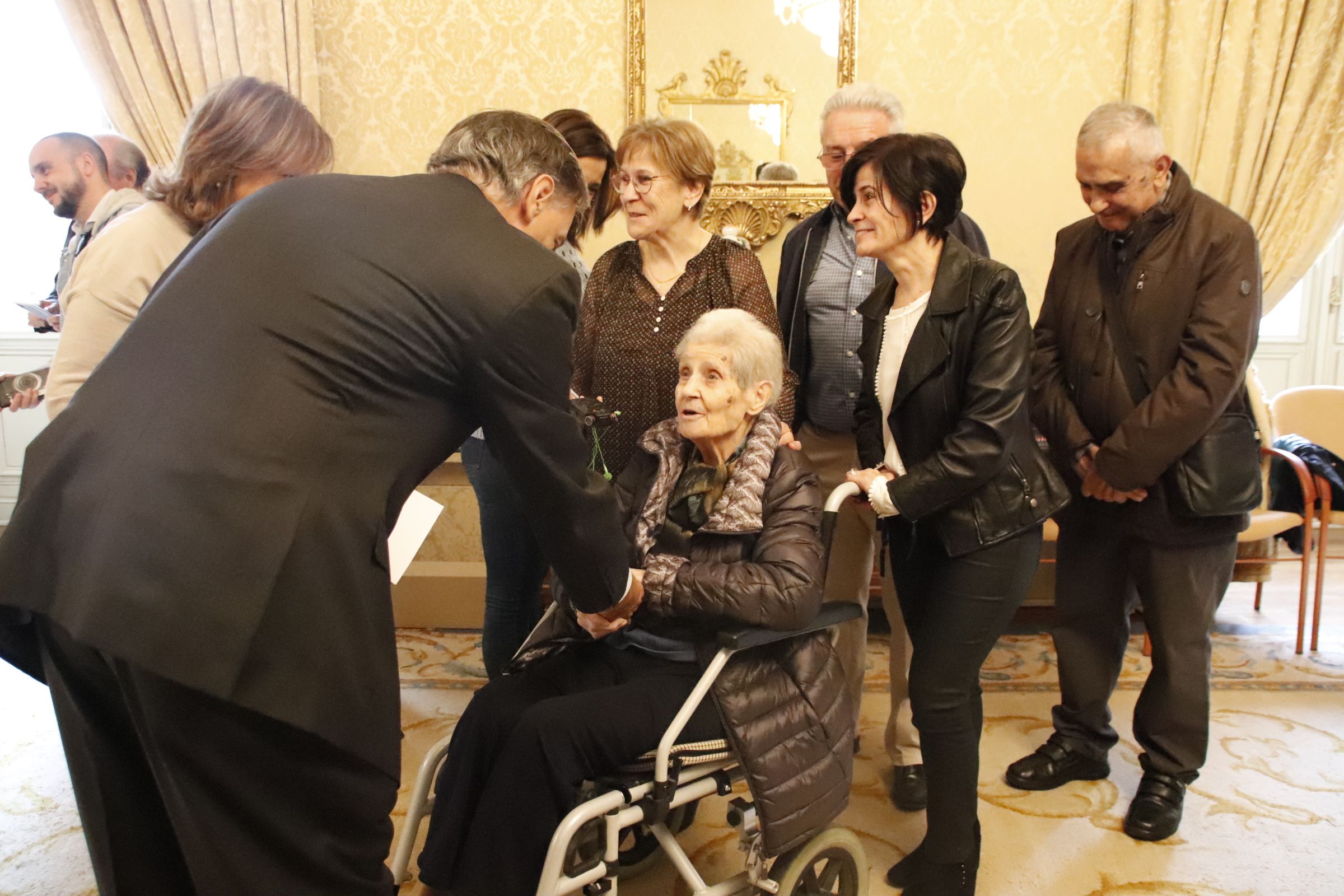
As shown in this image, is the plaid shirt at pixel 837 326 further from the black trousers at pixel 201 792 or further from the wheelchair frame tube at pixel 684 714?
the black trousers at pixel 201 792

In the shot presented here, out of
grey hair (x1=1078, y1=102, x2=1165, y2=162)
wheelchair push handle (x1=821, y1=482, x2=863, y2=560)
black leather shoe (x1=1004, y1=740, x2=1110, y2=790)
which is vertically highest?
grey hair (x1=1078, y1=102, x2=1165, y2=162)

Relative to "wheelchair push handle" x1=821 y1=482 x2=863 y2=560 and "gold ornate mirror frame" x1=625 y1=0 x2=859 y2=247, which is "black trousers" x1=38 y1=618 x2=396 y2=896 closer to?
"wheelchair push handle" x1=821 y1=482 x2=863 y2=560

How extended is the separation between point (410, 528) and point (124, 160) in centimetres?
262

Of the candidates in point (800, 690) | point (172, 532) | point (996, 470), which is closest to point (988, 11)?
point (996, 470)

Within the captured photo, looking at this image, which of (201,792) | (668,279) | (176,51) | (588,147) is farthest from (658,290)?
(176,51)

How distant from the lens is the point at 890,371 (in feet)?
6.79

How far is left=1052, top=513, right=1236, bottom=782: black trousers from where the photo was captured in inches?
91.1

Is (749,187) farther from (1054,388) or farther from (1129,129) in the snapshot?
(1129,129)

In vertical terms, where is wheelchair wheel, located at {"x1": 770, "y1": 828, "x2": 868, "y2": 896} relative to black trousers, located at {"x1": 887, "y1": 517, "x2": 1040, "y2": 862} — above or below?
below

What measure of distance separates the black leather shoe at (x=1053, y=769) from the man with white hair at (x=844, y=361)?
0.91 ft

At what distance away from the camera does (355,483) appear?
123 cm

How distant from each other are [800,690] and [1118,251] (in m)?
1.36

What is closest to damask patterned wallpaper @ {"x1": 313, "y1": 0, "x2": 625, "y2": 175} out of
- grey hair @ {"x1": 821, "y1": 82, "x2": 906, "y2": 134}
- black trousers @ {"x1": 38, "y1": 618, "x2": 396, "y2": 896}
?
grey hair @ {"x1": 821, "y1": 82, "x2": 906, "y2": 134}

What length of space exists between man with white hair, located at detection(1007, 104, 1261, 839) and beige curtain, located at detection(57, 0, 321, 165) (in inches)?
123
